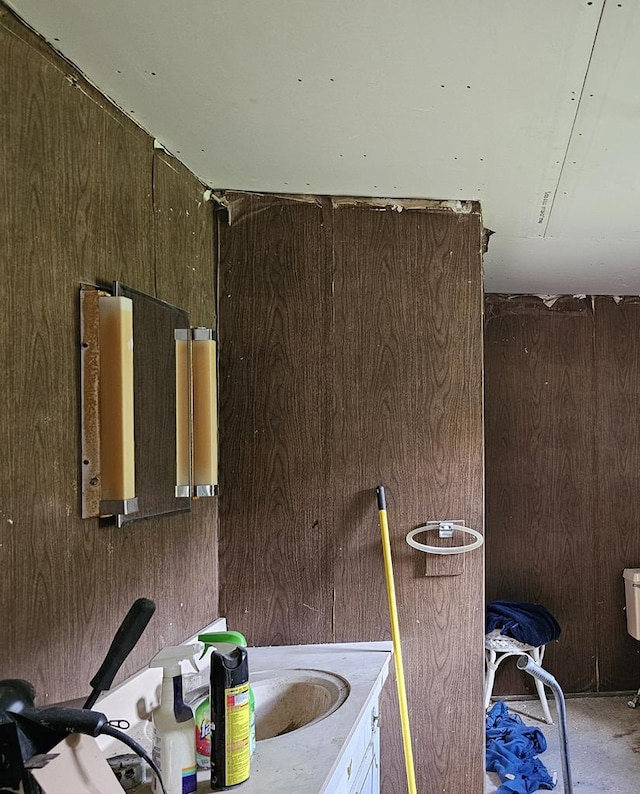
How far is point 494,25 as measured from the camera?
1336 mm

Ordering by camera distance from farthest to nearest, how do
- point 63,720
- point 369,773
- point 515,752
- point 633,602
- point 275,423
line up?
point 633,602
point 515,752
point 275,423
point 369,773
point 63,720

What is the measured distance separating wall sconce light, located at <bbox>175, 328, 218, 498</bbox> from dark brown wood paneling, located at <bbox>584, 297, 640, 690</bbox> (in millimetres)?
2800

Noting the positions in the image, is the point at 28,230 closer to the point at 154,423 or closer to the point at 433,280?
the point at 154,423

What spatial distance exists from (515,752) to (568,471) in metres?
1.54

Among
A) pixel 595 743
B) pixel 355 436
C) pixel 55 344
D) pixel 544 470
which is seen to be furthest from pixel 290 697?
pixel 544 470

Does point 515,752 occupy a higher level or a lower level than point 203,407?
lower

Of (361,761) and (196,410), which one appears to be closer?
(361,761)

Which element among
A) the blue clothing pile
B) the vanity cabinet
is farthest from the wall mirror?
the blue clothing pile

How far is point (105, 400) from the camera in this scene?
1.52 meters

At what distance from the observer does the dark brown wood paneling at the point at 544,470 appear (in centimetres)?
408

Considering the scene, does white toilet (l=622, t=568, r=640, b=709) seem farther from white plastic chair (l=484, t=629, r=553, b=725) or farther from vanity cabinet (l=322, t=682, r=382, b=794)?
vanity cabinet (l=322, t=682, r=382, b=794)

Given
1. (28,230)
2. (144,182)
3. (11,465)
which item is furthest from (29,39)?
(11,465)

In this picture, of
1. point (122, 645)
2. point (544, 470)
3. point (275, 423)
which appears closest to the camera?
point (122, 645)

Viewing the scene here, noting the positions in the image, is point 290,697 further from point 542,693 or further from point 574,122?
point 542,693
